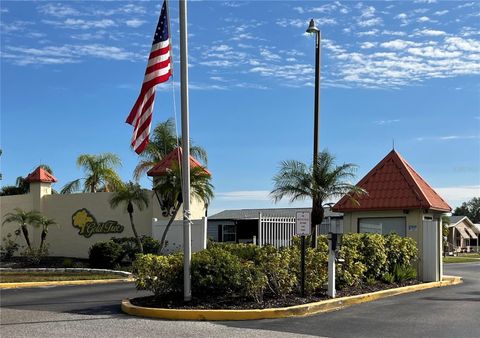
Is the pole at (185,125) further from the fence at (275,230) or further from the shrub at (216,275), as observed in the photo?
the fence at (275,230)

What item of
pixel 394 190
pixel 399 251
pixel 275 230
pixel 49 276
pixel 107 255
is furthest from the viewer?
pixel 107 255

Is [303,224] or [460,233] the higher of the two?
[303,224]

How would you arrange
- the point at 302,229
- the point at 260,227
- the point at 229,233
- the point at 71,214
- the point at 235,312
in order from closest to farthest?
the point at 235,312 → the point at 302,229 → the point at 260,227 → the point at 71,214 → the point at 229,233

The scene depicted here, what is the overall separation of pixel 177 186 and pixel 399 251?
364 inches

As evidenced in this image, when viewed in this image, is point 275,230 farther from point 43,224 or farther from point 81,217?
point 43,224

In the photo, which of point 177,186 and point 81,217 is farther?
point 81,217

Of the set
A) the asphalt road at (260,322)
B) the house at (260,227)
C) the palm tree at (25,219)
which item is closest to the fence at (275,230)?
the house at (260,227)

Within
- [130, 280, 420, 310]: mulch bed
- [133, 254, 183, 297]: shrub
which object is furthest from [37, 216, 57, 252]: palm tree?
[133, 254, 183, 297]: shrub

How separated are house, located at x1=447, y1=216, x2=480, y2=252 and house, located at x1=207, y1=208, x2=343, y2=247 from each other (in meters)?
27.3

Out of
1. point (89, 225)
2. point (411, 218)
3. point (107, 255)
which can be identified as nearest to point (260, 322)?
point (411, 218)

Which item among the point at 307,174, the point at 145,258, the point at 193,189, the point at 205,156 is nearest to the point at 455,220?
the point at 205,156

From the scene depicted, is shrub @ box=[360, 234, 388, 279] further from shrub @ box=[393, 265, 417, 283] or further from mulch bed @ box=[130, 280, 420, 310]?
mulch bed @ box=[130, 280, 420, 310]

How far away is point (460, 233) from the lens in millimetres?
68062

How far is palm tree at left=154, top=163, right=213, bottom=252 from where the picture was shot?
22.4m
